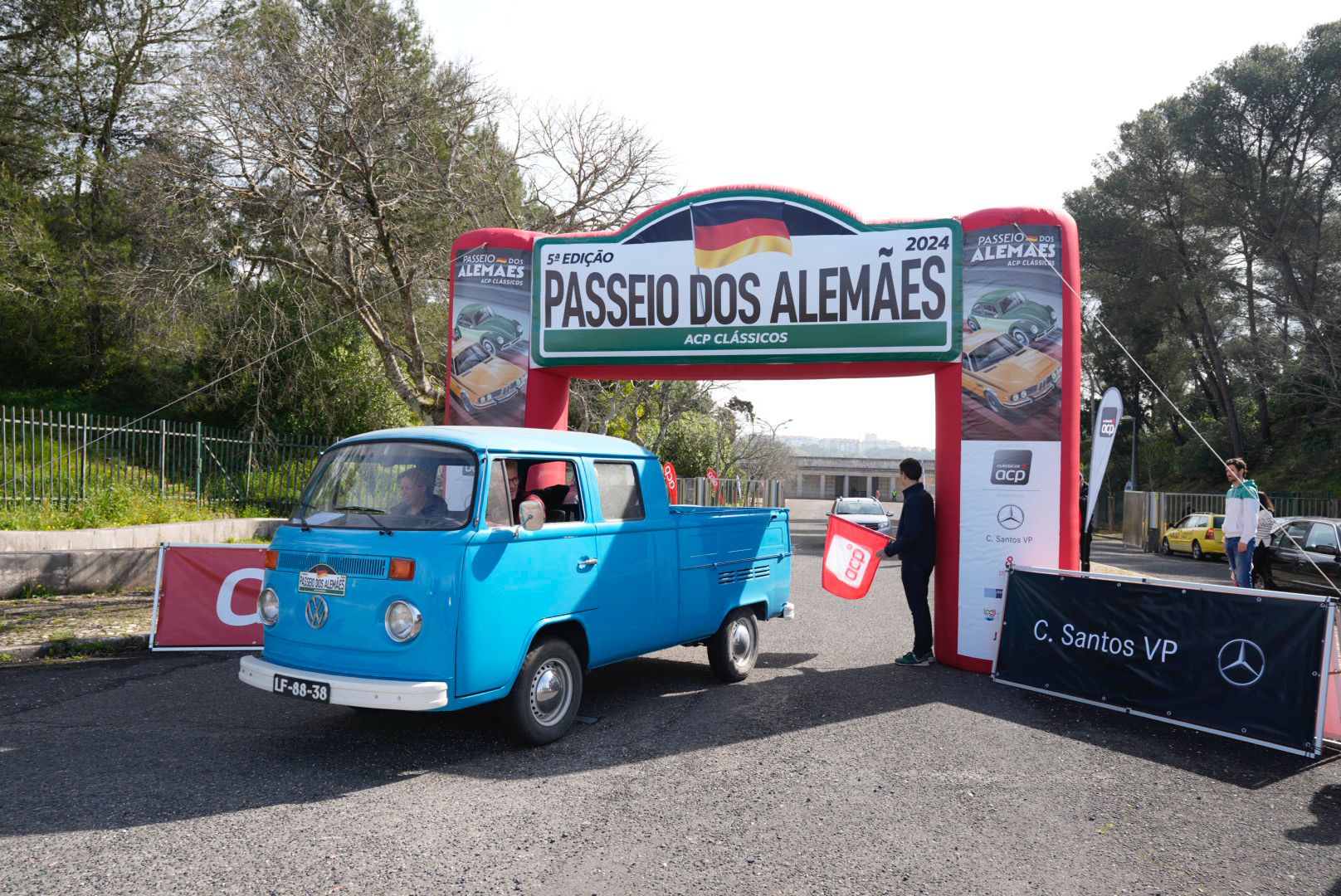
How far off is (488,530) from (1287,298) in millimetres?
39045

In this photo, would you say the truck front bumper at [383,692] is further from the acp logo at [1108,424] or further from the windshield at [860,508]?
the windshield at [860,508]

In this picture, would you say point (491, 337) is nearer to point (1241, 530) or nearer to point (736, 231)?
point (736, 231)

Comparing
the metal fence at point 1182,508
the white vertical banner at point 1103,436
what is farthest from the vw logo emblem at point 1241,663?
the metal fence at point 1182,508

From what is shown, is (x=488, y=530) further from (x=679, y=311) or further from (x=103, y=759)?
(x=679, y=311)

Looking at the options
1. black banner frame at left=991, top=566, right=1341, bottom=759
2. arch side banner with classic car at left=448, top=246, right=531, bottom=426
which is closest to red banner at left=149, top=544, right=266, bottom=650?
arch side banner with classic car at left=448, top=246, right=531, bottom=426

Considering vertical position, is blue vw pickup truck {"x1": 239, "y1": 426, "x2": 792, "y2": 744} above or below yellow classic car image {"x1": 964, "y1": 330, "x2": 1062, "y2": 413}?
below

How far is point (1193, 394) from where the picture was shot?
165 ft

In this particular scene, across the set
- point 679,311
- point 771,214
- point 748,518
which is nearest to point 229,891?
point 748,518

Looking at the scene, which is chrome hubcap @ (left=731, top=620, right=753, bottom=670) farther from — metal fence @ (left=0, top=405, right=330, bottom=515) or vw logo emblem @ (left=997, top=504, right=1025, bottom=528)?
metal fence @ (left=0, top=405, right=330, bottom=515)

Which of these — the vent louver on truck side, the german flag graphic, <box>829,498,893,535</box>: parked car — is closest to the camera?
the vent louver on truck side

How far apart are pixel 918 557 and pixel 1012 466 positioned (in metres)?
1.29

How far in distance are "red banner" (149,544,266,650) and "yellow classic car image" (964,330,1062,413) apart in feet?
24.0

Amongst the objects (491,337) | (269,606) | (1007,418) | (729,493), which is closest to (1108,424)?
(1007,418)

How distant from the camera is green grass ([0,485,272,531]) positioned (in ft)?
43.3
